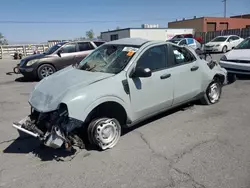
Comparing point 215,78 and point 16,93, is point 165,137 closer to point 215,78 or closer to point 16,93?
point 215,78

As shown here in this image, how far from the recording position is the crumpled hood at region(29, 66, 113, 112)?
12.1 feet

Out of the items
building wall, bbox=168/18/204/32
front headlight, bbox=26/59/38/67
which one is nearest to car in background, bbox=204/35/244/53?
front headlight, bbox=26/59/38/67

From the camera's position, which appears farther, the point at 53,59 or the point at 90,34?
the point at 90,34

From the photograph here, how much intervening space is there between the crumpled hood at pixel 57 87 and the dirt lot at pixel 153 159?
81 centimetres

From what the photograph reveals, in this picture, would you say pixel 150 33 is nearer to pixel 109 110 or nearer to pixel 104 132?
pixel 109 110

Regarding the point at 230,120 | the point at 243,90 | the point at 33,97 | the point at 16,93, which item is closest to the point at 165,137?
the point at 230,120

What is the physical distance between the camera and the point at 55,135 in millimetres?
3500

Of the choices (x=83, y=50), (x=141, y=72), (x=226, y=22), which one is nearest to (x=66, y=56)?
(x=83, y=50)

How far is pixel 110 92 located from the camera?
3.90 meters

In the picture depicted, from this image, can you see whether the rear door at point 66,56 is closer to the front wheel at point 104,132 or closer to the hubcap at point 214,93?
the hubcap at point 214,93

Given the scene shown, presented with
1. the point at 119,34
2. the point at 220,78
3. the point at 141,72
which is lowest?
the point at 220,78

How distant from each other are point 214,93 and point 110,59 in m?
2.99

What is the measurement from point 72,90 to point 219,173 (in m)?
2.34

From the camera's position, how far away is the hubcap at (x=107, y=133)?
151 inches
